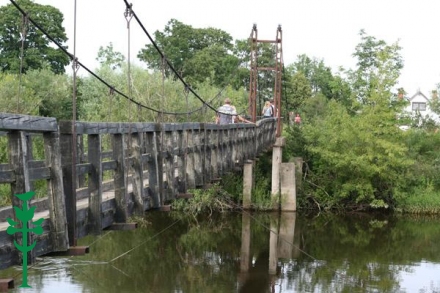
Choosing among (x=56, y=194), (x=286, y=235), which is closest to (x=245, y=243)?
(x=286, y=235)

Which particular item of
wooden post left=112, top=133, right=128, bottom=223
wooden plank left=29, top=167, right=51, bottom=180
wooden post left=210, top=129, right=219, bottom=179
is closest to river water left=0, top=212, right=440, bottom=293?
wooden post left=210, top=129, right=219, bottom=179

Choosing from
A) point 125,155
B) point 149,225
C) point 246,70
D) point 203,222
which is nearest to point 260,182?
point 203,222

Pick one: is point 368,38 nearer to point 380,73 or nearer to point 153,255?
point 380,73

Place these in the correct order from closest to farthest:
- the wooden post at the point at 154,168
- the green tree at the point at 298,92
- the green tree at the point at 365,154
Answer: the wooden post at the point at 154,168 < the green tree at the point at 365,154 < the green tree at the point at 298,92

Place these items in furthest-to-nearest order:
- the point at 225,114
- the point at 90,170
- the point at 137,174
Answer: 1. the point at 225,114
2. the point at 137,174
3. the point at 90,170

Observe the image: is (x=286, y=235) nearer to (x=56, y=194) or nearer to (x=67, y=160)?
(x=67, y=160)

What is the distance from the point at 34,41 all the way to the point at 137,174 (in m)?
19.0

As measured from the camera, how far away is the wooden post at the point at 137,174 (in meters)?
6.73

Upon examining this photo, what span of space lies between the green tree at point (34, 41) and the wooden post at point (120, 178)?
18.3 meters

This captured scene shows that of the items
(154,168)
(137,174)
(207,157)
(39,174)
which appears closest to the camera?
(39,174)

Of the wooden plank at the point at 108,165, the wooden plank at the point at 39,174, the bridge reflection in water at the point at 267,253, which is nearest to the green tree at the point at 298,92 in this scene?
the bridge reflection in water at the point at 267,253

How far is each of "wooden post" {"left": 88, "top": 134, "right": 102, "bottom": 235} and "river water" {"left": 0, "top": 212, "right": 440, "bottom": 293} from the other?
6783 millimetres

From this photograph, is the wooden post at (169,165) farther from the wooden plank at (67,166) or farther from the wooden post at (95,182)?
the wooden plank at (67,166)

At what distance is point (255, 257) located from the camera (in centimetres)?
1688
